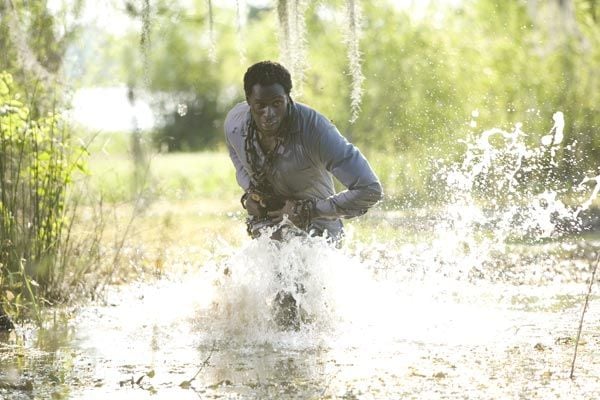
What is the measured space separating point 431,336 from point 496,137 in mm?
10843

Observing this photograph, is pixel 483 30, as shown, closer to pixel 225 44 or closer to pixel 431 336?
pixel 431 336

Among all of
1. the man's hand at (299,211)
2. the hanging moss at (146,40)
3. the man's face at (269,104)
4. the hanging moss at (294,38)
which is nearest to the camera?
the man's face at (269,104)

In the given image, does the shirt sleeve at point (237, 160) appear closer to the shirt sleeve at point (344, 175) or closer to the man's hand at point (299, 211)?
the man's hand at point (299, 211)

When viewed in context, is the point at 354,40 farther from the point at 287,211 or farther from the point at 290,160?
the point at 287,211

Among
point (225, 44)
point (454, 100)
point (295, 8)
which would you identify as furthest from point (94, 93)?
point (225, 44)

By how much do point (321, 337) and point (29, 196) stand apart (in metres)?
2.39

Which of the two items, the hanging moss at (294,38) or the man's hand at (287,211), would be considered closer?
the man's hand at (287,211)

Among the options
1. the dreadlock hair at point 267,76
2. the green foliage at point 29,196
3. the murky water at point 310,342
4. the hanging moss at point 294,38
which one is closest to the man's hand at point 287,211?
the murky water at point 310,342

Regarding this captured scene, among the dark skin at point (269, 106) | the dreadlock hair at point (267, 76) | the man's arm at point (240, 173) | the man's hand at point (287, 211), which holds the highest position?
the dreadlock hair at point (267, 76)

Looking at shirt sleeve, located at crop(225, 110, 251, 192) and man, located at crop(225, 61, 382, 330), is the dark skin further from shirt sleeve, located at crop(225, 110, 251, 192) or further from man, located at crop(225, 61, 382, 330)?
shirt sleeve, located at crop(225, 110, 251, 192)

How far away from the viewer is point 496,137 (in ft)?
57.2

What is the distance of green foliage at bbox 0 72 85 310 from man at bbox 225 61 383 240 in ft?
4.56

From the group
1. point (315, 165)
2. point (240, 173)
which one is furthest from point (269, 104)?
point (240, 173)

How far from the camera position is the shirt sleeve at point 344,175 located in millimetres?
6598
